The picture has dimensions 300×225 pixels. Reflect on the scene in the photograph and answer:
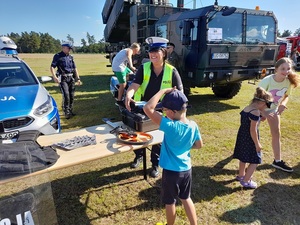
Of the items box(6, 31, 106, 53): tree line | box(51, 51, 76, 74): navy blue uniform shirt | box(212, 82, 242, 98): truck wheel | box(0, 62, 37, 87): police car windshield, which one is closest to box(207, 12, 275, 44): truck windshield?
box(212, 82, 242, 98): truck wheel

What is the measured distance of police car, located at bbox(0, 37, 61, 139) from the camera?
11.1 ft

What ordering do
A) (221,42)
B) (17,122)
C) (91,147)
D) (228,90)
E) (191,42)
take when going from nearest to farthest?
(91,147)
(17,122)
(221,42)
(191,42)
(228,90)

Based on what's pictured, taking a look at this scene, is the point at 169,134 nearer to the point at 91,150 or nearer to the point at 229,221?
the point at 91,150

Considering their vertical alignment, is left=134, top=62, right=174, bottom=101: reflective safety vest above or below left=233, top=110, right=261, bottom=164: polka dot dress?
above

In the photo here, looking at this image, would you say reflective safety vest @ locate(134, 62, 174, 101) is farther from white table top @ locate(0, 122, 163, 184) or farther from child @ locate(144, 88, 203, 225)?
child @ locate(144, 88, 203, 225)

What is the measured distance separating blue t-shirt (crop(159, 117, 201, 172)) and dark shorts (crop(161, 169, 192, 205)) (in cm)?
5

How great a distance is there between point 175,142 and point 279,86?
2119 mm

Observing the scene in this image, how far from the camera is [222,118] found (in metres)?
5.88

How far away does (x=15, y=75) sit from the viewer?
4.54 m

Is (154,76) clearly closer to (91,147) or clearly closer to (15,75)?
(91,147)

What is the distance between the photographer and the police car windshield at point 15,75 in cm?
438

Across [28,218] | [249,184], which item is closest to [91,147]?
[28,218]

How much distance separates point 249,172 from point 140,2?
25.3ft

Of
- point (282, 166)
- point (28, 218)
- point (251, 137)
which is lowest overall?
point (282, 166)
